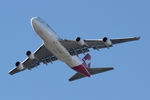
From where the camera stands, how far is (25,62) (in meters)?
72.0

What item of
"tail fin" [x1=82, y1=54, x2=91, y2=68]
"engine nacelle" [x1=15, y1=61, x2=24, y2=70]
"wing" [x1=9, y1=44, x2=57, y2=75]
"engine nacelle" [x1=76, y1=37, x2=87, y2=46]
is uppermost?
"tail fin" [x1=82, y1=54, x2=91, y2=68]

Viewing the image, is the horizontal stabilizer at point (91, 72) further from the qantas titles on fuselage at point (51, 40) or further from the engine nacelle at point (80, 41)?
the engine nacelle at point (80, 41)

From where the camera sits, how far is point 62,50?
6322 centimetres

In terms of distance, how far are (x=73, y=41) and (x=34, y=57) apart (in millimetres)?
6757

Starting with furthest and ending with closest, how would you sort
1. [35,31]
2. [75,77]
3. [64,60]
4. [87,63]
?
[87,63]
[75,77]
[64,60]
[35,31]

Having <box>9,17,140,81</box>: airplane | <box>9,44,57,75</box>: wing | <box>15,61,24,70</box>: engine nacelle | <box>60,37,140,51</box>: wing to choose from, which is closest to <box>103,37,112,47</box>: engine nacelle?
<box>9,17,140,81</box>: airplane

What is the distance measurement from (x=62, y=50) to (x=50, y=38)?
2679 millimetres

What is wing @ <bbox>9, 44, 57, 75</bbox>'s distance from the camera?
69.0 meters

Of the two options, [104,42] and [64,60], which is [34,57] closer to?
[64,60]

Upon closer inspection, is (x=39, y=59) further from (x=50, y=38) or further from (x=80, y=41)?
(x=80, y=41)

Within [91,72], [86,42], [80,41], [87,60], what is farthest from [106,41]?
[87,60]

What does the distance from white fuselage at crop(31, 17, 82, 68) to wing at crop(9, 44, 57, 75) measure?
15.9 feet

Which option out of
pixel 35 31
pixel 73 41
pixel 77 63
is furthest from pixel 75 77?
pixel 35 31

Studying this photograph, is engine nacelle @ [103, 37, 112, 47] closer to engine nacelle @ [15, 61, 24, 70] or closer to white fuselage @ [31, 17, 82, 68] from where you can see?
white fuselage @ [31, 17, 82, 68]
